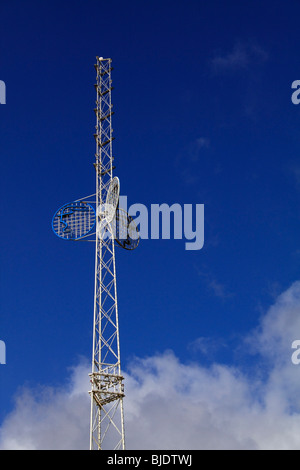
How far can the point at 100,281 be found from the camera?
63.8 meters

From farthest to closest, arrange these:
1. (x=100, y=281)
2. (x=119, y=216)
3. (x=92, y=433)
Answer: (x=119, y=216) → (x=100, y=281) → (x=92, y=433)

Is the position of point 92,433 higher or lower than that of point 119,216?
lower

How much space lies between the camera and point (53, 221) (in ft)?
224
